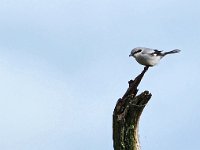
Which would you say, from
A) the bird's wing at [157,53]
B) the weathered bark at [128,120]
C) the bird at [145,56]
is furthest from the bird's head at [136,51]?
the weathered bark at [128,120]

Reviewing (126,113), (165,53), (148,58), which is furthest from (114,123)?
(165,53)

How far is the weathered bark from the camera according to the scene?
13.0 metres

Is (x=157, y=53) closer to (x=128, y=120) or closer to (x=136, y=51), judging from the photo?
(x=136, y=51)

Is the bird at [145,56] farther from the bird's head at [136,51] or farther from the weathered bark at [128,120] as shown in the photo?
the weathered bark at [128,120]

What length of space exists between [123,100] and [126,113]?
0.33 metres

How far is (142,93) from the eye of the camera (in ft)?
43.0

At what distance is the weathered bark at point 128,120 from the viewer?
1301 cm

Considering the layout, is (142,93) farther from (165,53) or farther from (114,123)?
(165,53)

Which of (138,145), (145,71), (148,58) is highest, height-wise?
(148,58)

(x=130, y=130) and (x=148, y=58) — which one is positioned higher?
(x=148, y=58)

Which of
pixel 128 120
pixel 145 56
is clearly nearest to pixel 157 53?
pixel 145 56

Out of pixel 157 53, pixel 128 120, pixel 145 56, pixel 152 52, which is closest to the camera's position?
pixel 128 120

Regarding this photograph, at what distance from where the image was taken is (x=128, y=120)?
1308cm

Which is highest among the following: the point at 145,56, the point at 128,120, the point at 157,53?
the point at 157,53
